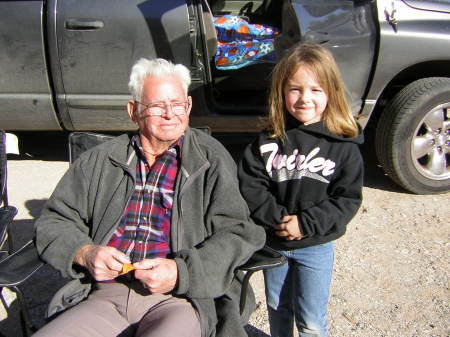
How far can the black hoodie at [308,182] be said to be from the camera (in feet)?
6.00

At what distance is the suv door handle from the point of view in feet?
11.8

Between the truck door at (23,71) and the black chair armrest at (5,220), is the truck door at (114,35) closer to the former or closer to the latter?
the truck door at (23,71)

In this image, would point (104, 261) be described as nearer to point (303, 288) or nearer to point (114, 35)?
point (303, 288)

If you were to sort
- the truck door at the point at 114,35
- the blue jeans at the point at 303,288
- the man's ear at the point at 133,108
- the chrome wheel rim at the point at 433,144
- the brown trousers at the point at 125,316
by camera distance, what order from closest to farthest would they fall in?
the brown trousers at the point at 125,316, the blue jeans at the point at 303,288, the man's ear at the point at 133,108, the truck door at the point at 114,35, the chrome wheel rim at the point at 433,144

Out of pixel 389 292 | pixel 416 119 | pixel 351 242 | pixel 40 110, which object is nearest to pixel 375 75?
pixel 416 119

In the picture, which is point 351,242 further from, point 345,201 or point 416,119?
A: point 345,201

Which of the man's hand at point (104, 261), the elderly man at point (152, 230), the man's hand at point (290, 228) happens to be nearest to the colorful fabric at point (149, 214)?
the elderly man at point (152, 230)

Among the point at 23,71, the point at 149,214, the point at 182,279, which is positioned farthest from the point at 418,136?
the point at 23,71

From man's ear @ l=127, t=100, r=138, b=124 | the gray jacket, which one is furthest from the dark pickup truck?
the gray jacket

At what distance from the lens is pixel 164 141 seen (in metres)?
2.05

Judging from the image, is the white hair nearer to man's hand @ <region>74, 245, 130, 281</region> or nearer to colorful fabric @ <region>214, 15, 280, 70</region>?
man's hand @ <region>74, 245, 130, 281</region>

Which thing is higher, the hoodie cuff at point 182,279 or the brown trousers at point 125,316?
the hoodie cuff at point 182,279

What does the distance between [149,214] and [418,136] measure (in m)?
2.52

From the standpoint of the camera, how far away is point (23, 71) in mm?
3773
